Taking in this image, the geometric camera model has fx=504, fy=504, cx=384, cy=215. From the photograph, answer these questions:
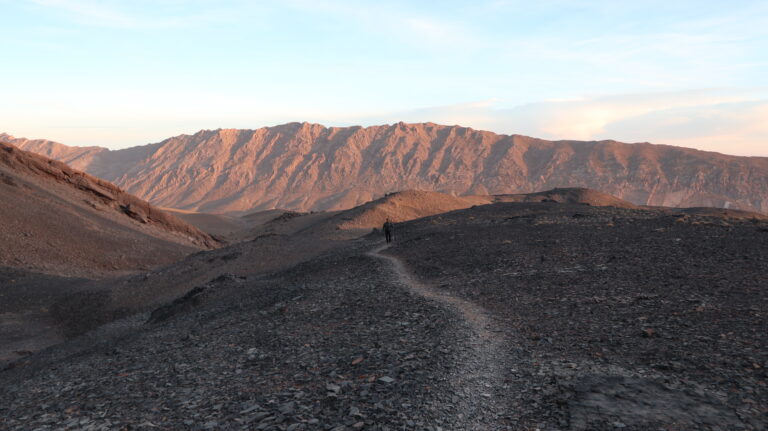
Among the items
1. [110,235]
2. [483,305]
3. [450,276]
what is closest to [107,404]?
[483,305]

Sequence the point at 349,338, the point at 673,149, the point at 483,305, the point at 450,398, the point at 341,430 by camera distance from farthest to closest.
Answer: the point at 673,149 < the point at 483,305 < the point at 349,338 < the point at 450,398 < the point at 341,430

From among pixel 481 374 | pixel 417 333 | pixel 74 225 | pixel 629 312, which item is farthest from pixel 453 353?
pixel 74 225

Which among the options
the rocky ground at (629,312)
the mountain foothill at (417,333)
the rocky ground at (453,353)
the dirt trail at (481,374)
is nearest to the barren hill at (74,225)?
the mountain foothill at (417,333)

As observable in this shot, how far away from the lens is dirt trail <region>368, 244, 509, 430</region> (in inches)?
322

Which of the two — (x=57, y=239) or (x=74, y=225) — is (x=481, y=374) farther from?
(x=74, y=225)

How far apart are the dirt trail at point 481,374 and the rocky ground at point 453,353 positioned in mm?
47

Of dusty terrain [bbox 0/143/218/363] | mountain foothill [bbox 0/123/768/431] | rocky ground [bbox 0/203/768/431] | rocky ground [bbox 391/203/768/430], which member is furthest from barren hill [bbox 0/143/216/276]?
rocky ground [bbox 391/203/768/430]

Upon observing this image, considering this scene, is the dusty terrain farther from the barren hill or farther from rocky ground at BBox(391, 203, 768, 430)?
rocky ground at BBox(391, 203, 768, 430)

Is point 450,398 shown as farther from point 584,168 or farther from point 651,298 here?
point 584,168

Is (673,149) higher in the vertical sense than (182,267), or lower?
higher

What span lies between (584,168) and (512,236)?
164668 mm

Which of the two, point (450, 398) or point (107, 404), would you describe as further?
point (107, 404)

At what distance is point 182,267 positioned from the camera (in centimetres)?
3341

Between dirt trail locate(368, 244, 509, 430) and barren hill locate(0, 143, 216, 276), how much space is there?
31319 mm
